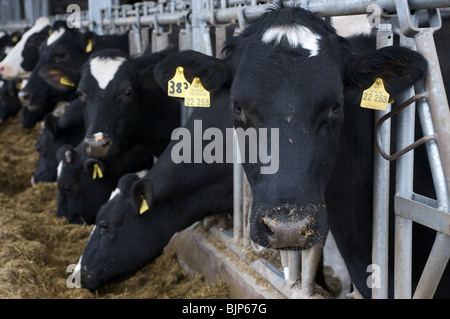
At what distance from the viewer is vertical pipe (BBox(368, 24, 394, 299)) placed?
235 cm

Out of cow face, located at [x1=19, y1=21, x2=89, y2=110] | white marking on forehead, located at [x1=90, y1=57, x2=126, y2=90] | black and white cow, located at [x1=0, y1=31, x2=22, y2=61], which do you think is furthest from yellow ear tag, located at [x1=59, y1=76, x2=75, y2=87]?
black and white cow, located at [x1=0, y1=31, x2=22, y2=61]

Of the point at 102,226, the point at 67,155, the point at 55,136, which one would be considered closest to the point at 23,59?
the point at 55,136

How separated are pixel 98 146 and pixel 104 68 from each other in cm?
80

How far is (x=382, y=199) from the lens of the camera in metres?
2.37

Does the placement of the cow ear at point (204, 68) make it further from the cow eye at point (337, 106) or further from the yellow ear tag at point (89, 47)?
the yellow ear tag at point (89, 47)

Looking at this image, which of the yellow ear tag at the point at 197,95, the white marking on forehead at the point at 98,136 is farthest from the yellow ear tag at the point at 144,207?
the yellow ear tag at the point at 197,95

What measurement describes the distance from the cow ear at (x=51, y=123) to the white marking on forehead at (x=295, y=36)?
4411 mm

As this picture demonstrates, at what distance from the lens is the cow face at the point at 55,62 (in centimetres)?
666

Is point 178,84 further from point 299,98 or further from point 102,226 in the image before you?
point 102,226

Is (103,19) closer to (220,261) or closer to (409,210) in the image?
(220,261)

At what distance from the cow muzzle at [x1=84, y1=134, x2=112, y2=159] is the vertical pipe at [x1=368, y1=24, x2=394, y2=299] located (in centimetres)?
276

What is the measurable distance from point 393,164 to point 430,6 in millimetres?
832

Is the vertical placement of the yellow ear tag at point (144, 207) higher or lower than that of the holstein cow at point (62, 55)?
lower

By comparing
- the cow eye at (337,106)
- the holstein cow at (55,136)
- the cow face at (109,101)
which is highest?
the cow eye at (337,106)
